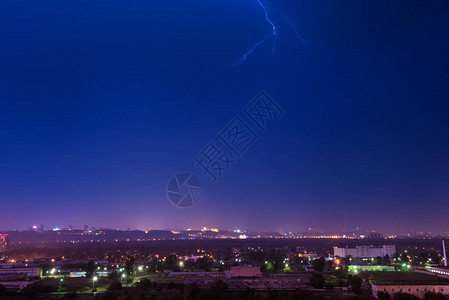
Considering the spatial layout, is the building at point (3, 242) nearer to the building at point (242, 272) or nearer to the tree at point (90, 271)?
the tree at point (90, 271)

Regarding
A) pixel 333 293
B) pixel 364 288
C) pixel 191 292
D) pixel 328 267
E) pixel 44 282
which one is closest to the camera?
pixel 191 292

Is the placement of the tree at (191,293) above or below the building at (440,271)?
above

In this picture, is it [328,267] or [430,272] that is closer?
[430,272]

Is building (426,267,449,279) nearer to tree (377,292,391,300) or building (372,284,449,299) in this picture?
building (372,284,449,299)

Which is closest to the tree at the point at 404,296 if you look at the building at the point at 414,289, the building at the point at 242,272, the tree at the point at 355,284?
the building at the point at 414,289

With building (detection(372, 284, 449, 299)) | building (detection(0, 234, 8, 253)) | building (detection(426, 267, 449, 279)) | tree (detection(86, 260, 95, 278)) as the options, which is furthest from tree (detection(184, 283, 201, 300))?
building (detection(0, 234, 8, 253))

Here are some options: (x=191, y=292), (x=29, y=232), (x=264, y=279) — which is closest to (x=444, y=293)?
(x=264, y=279)

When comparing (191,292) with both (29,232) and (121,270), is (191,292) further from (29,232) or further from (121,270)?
(29,232)

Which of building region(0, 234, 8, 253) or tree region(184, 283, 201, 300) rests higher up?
tree region(184, 283, 201, 300)
